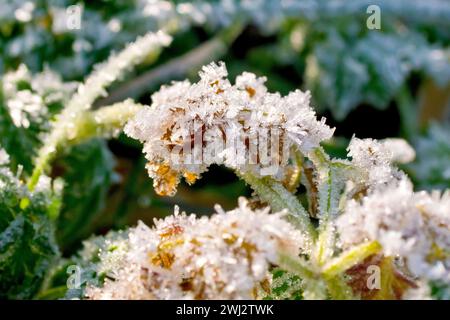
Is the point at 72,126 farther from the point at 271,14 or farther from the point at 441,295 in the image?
the point at 271,14

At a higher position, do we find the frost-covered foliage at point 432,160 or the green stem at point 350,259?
the frost-covered foliage at point 432,160

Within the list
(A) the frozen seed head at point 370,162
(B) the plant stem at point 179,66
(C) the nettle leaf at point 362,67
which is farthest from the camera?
(C) the nettle leaf at point 362,67

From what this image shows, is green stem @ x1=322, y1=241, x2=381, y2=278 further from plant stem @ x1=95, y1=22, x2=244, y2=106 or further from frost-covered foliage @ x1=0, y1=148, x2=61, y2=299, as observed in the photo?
plant stem @ x1=95, y1=22, x2=244, y2=106

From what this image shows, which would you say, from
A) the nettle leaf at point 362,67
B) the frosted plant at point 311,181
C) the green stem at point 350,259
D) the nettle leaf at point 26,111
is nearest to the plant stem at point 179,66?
the nettle leaf at point 362,67

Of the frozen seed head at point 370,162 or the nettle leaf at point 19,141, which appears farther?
the nettle leaf at point 19,141

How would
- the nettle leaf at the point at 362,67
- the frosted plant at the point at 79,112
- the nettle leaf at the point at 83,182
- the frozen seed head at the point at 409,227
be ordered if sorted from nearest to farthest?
1. the frozen seed head at the point at 409,227
2. the frosted plant at the point at 79,112
3. the nettle leaf at the point at 83,182
4. the nettle leaf at the point at 362,67

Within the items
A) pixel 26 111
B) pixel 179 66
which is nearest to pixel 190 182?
pixel 26 111

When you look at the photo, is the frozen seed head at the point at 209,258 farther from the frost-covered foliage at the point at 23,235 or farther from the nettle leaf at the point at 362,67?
the nettle leaf at the point at 362,67
